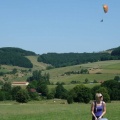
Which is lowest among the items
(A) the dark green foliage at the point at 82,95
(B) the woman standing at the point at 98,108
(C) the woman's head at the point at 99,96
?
(A) the dark green foliage at the point at 82,95

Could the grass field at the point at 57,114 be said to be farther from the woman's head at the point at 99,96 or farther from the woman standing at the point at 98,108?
the woman's head at the point at 99,96

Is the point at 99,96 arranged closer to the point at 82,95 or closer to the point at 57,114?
the point at 57,114

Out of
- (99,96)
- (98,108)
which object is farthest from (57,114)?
(99,96)

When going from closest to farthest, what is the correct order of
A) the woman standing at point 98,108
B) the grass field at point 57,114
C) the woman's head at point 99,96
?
the woman's head at point 99,96 → the woman standing at point 98,108 → the grass field at point 57,114

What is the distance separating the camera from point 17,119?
2998cm

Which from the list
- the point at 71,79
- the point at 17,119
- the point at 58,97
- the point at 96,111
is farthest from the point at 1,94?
the point at 96,111

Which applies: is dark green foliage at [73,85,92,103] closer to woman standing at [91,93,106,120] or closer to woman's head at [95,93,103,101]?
woman standing at [91,93,106,120]

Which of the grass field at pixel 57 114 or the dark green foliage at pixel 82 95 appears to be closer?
the grass field at pixel 57 114

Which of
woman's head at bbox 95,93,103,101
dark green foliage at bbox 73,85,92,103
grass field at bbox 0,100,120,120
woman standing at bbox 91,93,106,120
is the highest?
woman's head at bbox 95,93,103,101

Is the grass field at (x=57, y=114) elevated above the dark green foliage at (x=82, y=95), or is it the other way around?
the grass field at (x=57, y=114)

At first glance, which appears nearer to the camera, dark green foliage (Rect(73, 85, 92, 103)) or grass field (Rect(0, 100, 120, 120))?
grass field (Rect(0, 100, 120, 120))

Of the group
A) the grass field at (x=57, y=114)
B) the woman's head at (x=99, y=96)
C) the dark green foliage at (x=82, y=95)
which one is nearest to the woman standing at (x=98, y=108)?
the woman's head at (x=99, y=96)

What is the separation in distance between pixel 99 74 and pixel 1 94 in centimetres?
6884

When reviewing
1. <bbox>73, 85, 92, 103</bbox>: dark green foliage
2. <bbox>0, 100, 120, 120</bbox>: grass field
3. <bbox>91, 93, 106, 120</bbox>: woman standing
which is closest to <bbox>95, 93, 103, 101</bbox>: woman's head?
<bbox>91, 93, 106, 120</bbox>: woman standing
